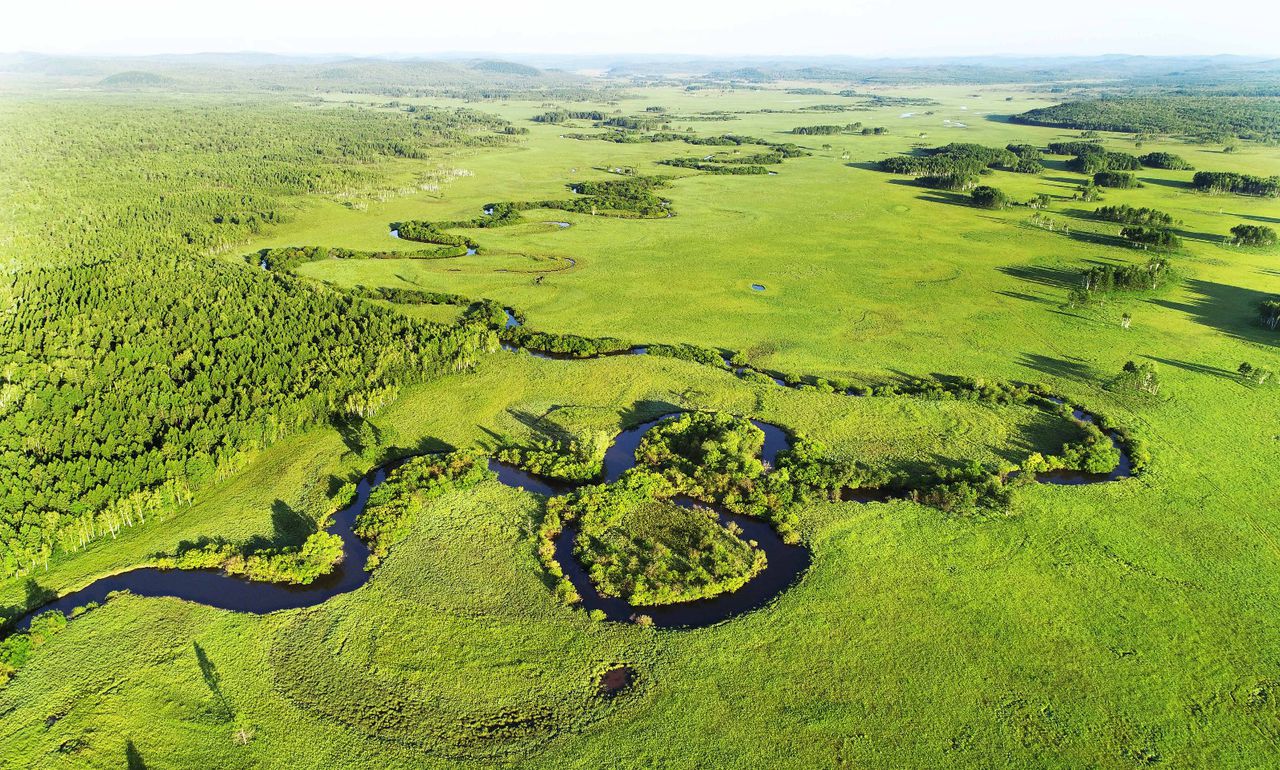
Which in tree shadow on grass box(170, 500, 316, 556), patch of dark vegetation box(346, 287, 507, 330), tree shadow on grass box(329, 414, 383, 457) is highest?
patch of dark vegetation box(346, 287, 507, 330)

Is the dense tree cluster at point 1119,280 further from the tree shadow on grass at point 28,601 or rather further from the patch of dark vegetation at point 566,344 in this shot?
the tree shadow on grass at point 28,601

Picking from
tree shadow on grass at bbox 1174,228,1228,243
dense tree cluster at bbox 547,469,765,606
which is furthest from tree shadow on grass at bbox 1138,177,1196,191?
dense tree cluster at bbox 547,469,765,606

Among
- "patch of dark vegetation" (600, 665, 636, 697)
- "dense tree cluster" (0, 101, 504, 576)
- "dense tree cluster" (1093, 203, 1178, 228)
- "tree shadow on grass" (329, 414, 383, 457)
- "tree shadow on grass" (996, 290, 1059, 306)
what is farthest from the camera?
"dense tree cluster" (1093, 203, 1178, 228)

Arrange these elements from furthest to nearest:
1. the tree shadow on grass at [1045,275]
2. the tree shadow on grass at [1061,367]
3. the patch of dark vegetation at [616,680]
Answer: the tree shadow on grass at [1045,275] → the tree shadow on grass at [1061,367] → the patch of dark vegetation at [616,680]

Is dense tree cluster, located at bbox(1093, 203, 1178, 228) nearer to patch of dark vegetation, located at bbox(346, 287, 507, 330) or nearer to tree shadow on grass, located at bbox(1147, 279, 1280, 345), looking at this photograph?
tree shadow on grass, located at bbox(1147, 279, 1280, 345)

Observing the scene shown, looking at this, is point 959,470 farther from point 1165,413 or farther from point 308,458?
point 308,458

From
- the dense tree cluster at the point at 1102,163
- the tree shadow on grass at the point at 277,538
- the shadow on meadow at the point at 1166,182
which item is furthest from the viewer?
the dense tree cluster at the point at 1102,163

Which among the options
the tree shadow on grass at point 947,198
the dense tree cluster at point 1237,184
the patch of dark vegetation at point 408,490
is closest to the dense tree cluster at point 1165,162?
the dense tree cluster at point 1237,184
